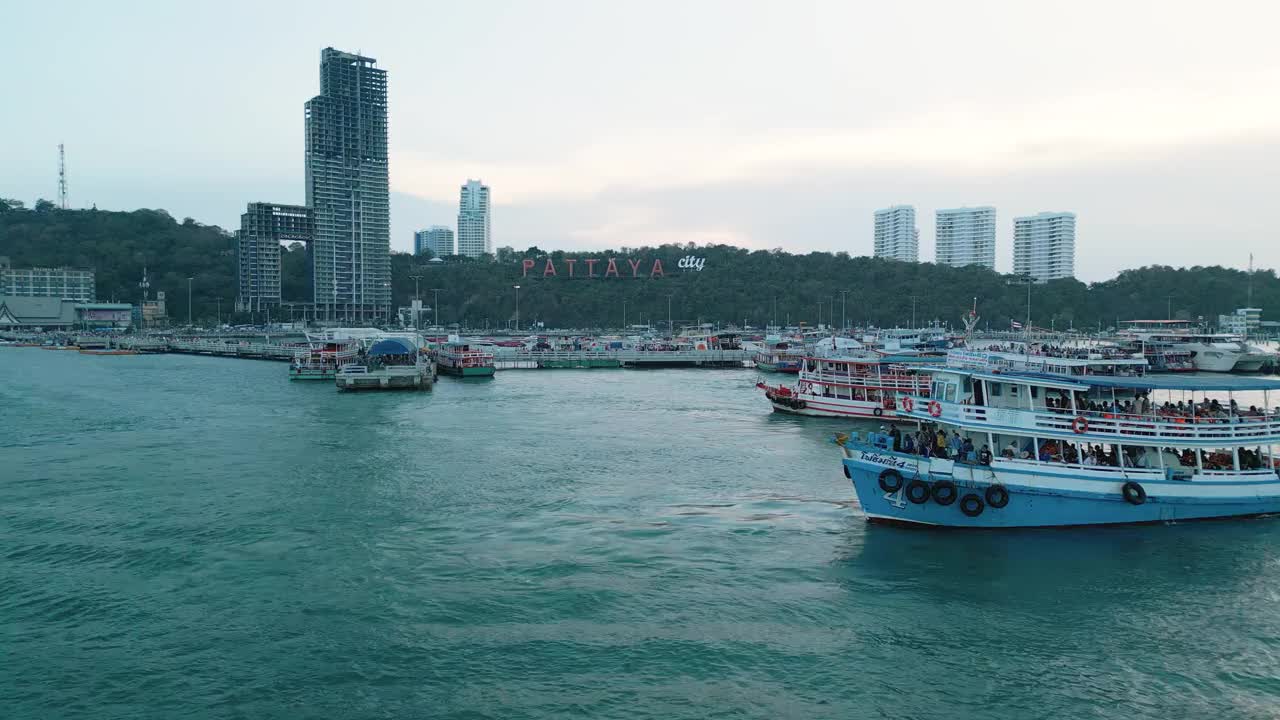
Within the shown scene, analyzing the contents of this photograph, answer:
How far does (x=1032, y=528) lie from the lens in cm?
2436

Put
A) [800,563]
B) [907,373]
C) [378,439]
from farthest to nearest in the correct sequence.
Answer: [907,373] → [378,439] → [800,563]

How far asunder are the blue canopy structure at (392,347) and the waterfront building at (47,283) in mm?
133264

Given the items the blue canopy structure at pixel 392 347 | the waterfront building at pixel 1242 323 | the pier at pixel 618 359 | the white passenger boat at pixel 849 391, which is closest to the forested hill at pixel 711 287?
the waterfront building at pixel 1242 323

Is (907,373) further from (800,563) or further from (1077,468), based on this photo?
(800,563)

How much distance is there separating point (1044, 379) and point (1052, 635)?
9451 mm

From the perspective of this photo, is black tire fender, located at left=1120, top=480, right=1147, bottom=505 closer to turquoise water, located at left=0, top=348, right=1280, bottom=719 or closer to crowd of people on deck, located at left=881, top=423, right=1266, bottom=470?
crowd of people on deck, located at left=881, top=423, right=1266, bottom=470

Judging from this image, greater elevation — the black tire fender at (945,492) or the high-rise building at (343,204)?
the high-rise building at (343,204)

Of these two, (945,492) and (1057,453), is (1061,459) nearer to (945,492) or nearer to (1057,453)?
(1057,453)

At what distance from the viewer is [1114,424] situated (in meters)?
24.7

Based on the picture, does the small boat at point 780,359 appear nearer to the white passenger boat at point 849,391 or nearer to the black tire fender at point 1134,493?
the white passenger boat at point 849,391

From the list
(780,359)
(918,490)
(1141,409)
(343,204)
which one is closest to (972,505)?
(918,490)

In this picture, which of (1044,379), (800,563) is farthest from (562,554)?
(1044,379)

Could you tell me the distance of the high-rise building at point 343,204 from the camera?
192 meters

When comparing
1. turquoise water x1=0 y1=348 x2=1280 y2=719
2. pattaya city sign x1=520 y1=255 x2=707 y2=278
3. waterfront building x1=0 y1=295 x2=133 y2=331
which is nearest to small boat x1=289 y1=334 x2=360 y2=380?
turquoise water x1=0 y1=348 x2=1280 y2=719
